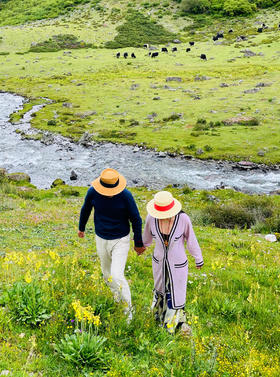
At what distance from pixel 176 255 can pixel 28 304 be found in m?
3.07

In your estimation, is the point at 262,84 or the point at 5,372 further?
the point at 262,84

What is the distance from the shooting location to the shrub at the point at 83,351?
16.9ft

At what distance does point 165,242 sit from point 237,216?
1584 centimetres

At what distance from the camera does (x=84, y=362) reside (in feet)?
16.8

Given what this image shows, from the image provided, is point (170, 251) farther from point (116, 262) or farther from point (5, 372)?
point (5, 372)

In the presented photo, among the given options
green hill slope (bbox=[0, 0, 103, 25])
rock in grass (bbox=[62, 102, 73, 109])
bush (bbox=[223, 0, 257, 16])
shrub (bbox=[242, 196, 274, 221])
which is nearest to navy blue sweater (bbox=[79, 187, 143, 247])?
shrub (bbox=[242, 196, 274, 221])

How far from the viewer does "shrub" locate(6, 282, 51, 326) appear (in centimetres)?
608

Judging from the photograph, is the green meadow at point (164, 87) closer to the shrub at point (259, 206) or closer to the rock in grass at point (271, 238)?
the shrub at point (259, 206)

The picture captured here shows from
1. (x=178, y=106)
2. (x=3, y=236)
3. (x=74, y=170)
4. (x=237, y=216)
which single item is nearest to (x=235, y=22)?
(x=178, y=106)

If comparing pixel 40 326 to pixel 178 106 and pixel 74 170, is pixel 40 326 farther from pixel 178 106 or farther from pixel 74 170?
pixel 178 106

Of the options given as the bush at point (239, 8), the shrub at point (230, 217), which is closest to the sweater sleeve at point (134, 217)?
the shrub at point (230, 217)

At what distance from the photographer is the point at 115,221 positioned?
701cm

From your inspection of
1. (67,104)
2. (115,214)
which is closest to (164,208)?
(115,214)

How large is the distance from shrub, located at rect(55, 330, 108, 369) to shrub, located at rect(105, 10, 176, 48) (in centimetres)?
12310
